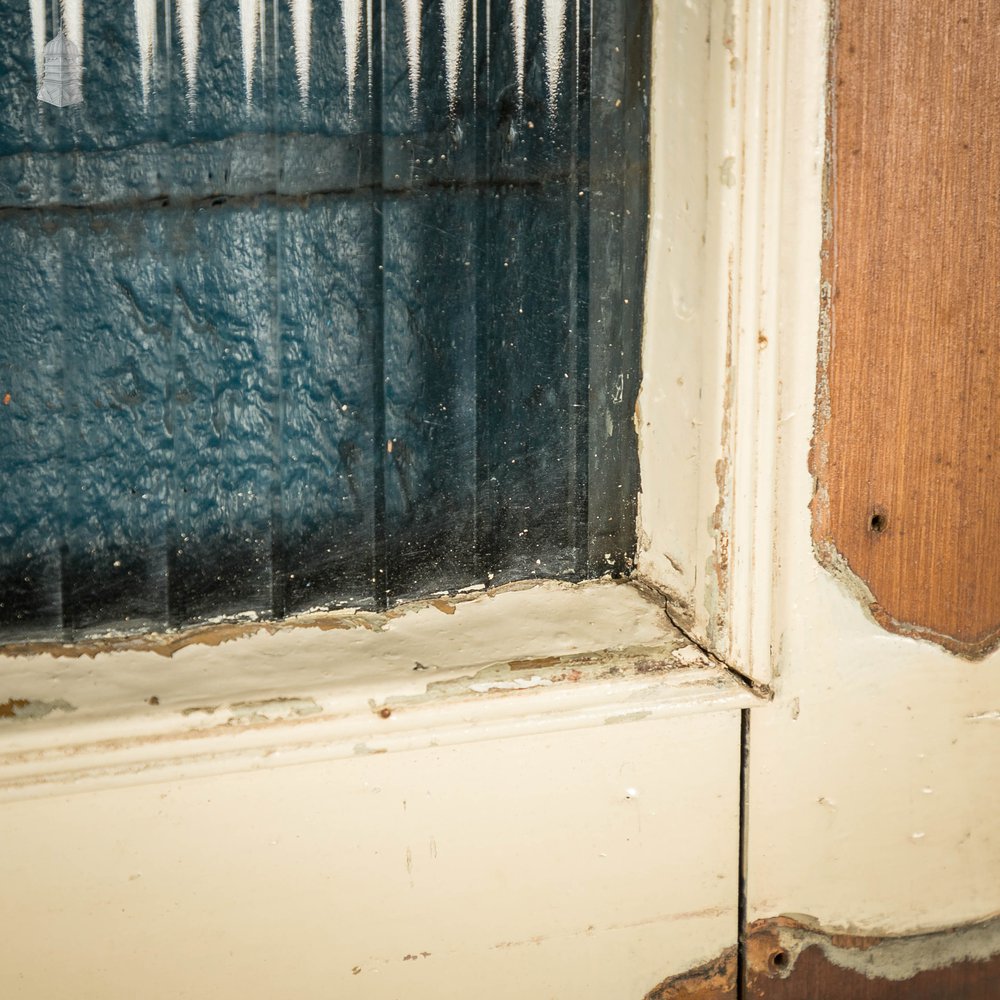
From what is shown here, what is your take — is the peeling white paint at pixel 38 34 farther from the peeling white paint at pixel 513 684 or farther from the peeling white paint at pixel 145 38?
the peeling white paint at pixel 513 684

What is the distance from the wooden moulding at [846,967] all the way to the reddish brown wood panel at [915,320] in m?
0.35

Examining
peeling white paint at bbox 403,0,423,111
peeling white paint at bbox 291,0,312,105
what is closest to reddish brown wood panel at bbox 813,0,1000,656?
peeling white paint at bbox 403,0,423,111

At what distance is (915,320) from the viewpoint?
3.60 feet

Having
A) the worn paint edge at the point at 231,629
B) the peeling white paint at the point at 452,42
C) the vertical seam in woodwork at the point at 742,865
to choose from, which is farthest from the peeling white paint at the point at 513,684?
the peeling white paint at the point at 452,42

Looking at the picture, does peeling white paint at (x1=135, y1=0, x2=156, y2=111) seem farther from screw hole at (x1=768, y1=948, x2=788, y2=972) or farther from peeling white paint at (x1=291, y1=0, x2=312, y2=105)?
screw hole at (x1=768, y1=948, x2=788, y2=972)

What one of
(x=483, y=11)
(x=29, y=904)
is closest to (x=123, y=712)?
(x=29, y=904)

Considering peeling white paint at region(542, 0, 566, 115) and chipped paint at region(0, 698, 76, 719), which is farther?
peeling white paint at region(542, 0, 566, 115)

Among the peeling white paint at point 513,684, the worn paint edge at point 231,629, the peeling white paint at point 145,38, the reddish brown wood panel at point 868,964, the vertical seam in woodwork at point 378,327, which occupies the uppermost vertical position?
the peeling white paint at point 145,38

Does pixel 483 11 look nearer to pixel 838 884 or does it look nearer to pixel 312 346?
pixel 312 346

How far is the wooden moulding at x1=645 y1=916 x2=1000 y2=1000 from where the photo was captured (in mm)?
1195

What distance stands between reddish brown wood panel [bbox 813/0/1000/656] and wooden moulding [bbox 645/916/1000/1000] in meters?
0.35

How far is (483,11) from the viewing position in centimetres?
108

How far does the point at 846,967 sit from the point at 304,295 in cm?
96

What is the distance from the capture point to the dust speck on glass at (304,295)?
3.38 ft
